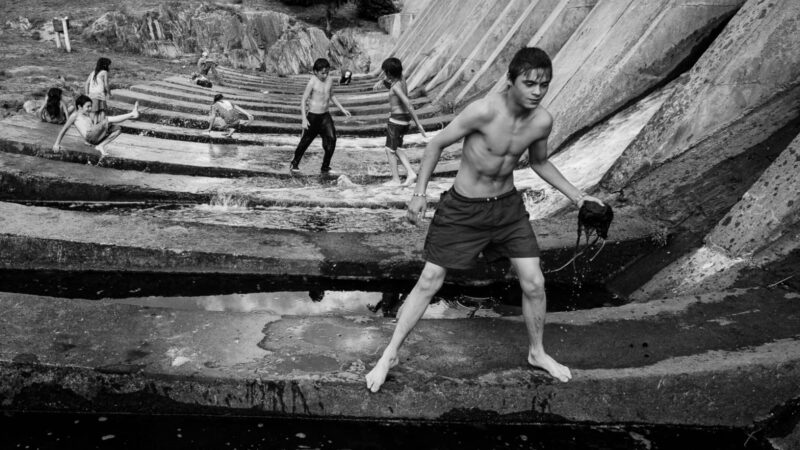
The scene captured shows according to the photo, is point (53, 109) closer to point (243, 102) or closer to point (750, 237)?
point (243, 102)

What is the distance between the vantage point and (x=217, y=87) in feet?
61.2

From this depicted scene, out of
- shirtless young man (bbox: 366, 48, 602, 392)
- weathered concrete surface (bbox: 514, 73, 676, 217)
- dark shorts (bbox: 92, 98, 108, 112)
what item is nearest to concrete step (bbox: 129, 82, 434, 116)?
dark shorts (bbox: 92, 98, 108, 112)

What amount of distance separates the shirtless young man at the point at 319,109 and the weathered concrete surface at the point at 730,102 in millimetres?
4192

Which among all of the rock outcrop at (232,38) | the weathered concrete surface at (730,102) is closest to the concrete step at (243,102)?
the rock outcrop at (232,38)

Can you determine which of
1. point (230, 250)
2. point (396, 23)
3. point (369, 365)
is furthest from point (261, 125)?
point (396, 23)

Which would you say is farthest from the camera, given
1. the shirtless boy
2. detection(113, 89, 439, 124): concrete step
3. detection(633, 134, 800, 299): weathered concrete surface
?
detection(113, 89, 439, 124): concrete step

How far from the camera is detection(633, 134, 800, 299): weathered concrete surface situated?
4.36 metres

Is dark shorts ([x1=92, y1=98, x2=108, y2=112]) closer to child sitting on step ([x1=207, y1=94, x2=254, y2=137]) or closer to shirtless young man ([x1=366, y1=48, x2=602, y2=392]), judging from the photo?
child sitting on step ([x1=207, y1=94, x2=254, y2=137])

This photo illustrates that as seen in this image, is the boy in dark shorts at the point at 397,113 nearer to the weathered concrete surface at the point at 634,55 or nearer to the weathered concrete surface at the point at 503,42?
the weathered concrete surface at the point at 634,55

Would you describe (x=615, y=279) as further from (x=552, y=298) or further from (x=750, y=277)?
(x=750, y=277)

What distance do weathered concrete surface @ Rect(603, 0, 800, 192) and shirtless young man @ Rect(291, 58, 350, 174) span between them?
419 cm

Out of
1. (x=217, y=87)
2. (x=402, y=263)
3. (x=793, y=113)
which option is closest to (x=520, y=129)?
(x=402, y=263)

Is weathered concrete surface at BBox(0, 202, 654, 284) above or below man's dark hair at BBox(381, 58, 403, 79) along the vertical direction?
below

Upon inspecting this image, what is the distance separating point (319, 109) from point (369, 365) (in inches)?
225
